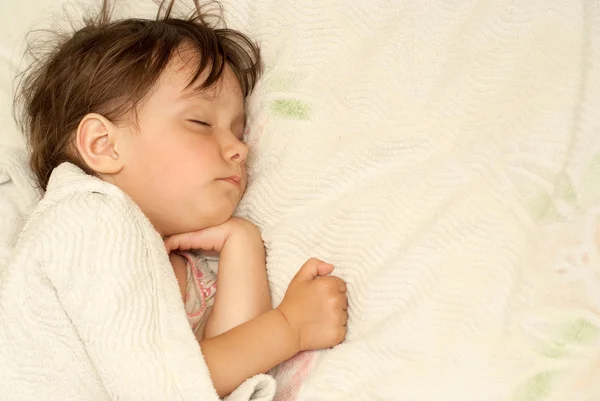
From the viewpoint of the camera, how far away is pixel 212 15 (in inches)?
55.1

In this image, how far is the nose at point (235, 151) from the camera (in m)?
1.22

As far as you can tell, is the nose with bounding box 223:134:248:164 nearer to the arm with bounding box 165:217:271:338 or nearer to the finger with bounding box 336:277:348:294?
the arm with bounding box 165:217:271:338

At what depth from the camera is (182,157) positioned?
1.18 meters

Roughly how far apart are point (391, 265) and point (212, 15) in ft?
2.19

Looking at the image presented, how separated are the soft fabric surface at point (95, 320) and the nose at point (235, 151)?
0.23 metres

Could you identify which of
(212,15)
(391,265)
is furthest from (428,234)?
(212,15)

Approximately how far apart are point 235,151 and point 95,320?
394mm

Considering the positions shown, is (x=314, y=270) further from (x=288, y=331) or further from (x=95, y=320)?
(x=95, y=320)

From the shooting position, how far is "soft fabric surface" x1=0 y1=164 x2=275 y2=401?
98 centimetres

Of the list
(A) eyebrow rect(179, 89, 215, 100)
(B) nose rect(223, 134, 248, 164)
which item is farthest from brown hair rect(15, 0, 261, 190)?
(B) nose rect(223, 134, 248, 164)

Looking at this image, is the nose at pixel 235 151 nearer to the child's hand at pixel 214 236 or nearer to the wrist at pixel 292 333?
the child's hand at pixel 214 236

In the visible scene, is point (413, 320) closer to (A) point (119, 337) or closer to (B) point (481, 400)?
(B) point (481, 400)

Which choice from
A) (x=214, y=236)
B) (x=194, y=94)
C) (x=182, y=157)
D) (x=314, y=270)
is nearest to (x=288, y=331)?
(x=314, y=270)

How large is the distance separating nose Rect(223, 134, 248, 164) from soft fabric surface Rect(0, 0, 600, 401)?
0.06 meters
